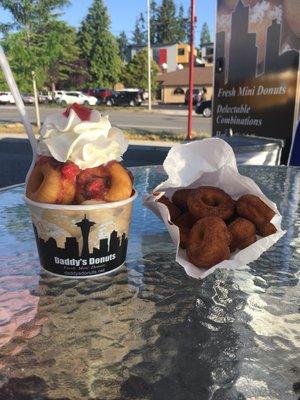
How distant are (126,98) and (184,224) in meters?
34.8

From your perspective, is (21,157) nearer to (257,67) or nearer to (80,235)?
(257,67)

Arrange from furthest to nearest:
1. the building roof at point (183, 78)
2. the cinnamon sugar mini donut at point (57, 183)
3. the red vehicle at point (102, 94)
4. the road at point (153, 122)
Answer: the building roof at point (183, 78) → the red vehicle at point (102, 94) → the road at point (153, 122) → the cinnamon sugar mini donut at point (57, 183)

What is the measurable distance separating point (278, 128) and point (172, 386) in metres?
4.28

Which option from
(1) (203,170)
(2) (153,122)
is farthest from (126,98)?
(1) (203,170)

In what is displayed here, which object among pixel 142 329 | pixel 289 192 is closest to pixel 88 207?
pixel 142 329

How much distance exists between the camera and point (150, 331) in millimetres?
1026

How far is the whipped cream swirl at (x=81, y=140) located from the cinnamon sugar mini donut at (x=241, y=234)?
0.37 m

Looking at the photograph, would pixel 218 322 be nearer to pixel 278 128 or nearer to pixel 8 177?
pixel 278 128

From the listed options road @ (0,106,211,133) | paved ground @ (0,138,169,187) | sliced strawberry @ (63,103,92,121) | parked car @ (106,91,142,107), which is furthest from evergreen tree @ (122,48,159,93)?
sliced strawberry @ (63,103,92,121)

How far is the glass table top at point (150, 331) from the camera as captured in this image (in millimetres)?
846

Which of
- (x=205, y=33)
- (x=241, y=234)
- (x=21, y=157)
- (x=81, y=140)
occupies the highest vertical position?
(x=205, y=33)

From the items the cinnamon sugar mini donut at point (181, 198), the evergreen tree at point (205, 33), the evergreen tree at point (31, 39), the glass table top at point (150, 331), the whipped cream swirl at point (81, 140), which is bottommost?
the glass table top at point (150, 331)

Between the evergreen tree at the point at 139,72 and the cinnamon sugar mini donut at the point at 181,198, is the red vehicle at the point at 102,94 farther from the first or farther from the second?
the cinnamon sugar mini donut at the point at 181,198

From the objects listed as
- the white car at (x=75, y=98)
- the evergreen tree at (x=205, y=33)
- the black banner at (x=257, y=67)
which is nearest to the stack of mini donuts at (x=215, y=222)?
the black banner at (x=257, y=67)
